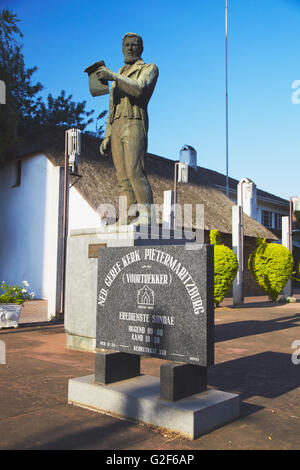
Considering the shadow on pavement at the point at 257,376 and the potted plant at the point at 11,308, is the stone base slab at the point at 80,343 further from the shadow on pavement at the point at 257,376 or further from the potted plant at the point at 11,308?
the potted plant at the point at 11,308

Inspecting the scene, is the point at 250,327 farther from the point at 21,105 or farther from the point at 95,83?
the point at 21,105

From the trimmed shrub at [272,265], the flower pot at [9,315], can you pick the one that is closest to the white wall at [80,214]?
the trimmed shrub at [272,265]

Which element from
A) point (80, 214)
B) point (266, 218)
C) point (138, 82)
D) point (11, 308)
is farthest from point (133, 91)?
point (266, 218)

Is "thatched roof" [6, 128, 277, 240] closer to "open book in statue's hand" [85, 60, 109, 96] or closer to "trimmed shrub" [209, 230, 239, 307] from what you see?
"trimmed shrub" [209, 230, 239, 307]

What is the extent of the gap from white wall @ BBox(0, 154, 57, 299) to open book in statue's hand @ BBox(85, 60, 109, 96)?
1105 cm

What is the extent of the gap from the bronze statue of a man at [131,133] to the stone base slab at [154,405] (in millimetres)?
2733

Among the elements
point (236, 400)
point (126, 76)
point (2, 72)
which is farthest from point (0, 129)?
point (236, 400)

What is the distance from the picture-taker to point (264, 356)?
6297 millimetres

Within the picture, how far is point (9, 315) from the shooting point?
28.8 feet

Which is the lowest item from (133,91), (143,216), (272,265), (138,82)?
(272,265)

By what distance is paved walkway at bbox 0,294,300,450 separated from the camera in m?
3.10

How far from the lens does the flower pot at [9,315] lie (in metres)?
8.72

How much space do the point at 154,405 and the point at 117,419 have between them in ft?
1.32
